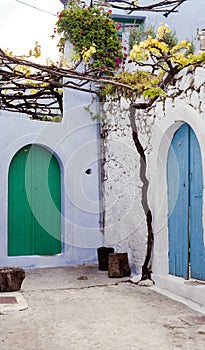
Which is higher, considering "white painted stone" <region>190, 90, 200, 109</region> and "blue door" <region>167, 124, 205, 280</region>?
"white painted stone" <region>190, 90, 200, 109</region>

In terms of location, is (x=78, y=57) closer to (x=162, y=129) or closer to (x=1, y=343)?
(x=162, y=129)

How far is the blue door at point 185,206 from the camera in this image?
6234 millimetres

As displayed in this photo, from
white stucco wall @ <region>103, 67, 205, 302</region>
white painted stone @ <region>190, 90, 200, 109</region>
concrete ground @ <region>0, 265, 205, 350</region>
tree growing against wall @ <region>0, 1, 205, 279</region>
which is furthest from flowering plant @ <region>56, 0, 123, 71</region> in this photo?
concrete ground @ <region>0, 265, 205, 350</region>

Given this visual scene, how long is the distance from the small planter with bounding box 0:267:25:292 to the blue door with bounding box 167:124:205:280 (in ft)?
6.77

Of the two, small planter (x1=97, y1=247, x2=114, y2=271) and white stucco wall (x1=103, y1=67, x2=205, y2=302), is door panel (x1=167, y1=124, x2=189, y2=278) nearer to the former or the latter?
white stucco wall (x1=103, y1=67, x2=205, y2=302)

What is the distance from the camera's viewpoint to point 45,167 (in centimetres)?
866

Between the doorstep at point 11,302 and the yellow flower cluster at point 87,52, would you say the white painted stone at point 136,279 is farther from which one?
the yellow flower cluster at point 87,52

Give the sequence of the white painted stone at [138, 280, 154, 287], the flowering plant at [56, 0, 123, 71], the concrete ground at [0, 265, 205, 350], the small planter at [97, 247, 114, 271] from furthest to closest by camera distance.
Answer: the flowering plant at [56, 0, 123, 71] < the small planter at [97, 247, 114, 271] < the white painted stone at [138, 280, 154, 287] < the concrete ground at [0, 265, 205, 350]

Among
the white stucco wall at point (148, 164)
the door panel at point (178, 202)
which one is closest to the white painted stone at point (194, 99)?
the white stucco wall at point (148, 164)

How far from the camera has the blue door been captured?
245 inches

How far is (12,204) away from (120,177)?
1.86 m

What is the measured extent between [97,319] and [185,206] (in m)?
2.01

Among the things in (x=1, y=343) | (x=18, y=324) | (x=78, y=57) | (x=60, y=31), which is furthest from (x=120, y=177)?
(x=1, y=343)

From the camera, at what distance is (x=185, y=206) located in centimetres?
654
